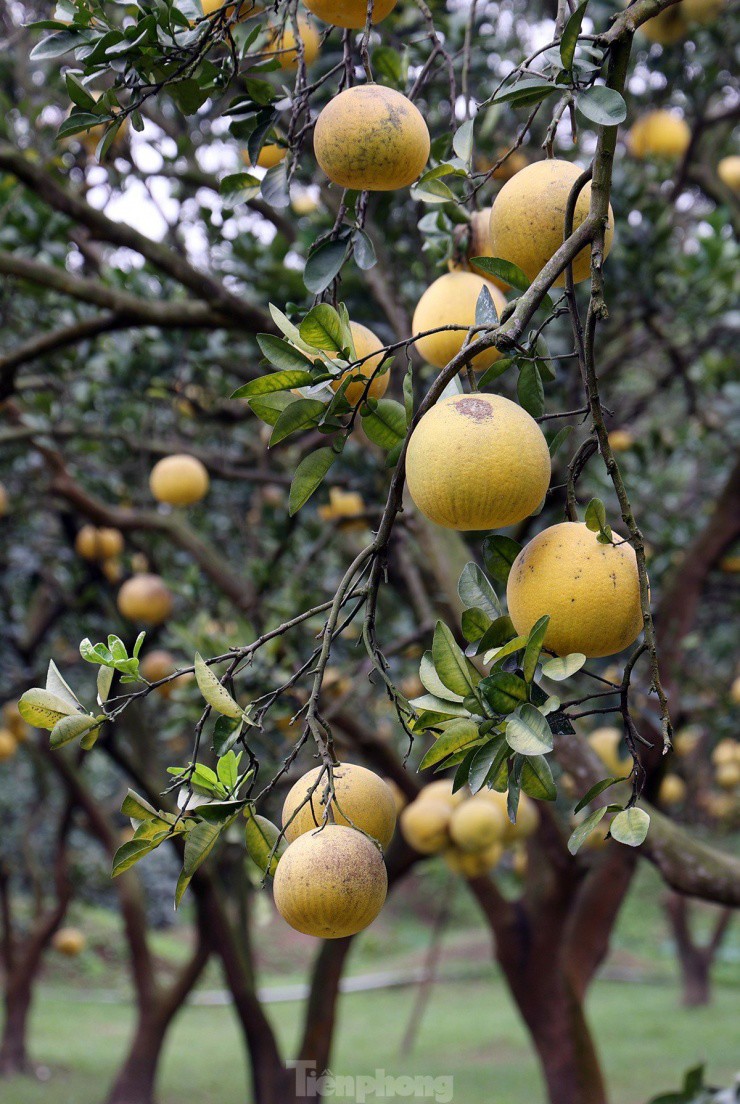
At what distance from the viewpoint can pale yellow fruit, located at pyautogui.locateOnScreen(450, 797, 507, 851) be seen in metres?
3.54

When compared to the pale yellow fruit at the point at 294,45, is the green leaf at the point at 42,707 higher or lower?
lower

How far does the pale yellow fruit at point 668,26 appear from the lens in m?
2.96

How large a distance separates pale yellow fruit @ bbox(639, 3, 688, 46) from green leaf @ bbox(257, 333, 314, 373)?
98.4 inches

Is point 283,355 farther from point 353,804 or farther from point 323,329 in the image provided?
point 353,804

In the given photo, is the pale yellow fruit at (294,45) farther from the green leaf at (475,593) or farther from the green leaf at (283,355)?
the green leaf at (475,593)

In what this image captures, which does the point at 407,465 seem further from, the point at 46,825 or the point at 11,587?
the point at 46,825

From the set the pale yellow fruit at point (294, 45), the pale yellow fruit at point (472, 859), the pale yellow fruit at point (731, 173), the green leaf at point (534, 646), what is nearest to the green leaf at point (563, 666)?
the green leaf at point (534, 646)

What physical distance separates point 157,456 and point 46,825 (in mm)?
9449

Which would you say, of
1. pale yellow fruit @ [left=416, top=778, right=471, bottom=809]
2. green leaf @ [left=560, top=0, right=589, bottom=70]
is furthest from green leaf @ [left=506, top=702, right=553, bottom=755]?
pale yellow fruit @ [left=416, top=778, right=471, bottom=809]

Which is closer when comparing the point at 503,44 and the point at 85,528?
the point at 503,44

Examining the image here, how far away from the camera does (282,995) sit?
36.6 ft

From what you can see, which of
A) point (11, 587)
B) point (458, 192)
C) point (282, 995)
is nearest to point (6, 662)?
point (11, 587)

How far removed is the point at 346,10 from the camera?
48.1 inches

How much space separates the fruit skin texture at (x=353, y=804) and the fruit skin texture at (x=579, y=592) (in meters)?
0.22
